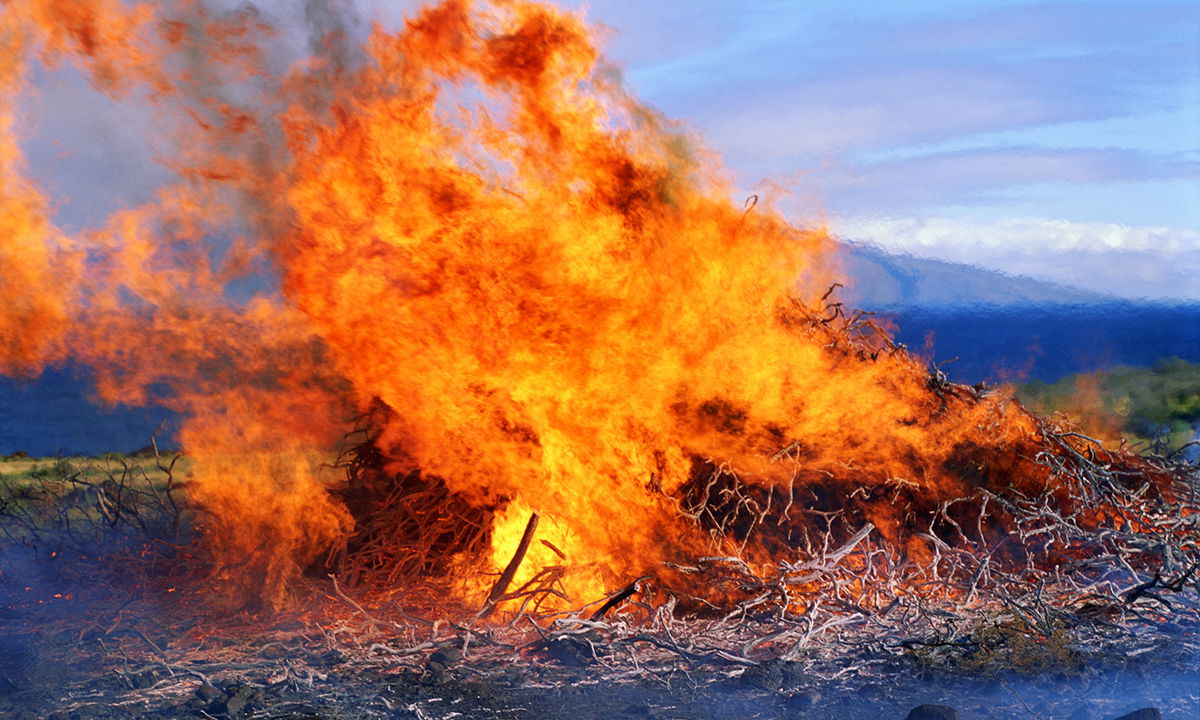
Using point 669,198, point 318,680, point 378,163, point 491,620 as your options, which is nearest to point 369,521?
point 491,620

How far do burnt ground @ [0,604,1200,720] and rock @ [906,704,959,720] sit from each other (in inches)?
5.5

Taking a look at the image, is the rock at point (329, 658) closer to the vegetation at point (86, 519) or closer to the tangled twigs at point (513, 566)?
the tangled twigs at point (513, 566)

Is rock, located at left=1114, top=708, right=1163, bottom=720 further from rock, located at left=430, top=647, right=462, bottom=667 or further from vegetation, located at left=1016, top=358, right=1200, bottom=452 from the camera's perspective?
vegetation, located at left=1016, top=358, right=1200, bottom=452

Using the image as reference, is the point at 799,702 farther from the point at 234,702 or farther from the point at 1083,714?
the point at 234,702

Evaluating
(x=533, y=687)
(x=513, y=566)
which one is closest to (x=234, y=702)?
(x=533, y=687)

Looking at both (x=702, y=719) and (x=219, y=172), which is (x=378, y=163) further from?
(x=702, y=719)

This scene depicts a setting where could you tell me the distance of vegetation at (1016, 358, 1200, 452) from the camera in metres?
20.0

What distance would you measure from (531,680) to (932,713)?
102 inches

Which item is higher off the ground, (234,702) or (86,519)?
(86,519)

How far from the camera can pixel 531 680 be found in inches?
265

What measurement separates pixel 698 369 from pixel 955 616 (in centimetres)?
266

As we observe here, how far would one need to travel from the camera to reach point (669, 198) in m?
7.98

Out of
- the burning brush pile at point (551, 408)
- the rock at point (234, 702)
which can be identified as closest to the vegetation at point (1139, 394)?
the burning brush pile at point (551, 408)

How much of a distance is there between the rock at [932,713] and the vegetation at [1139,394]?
14700mm
